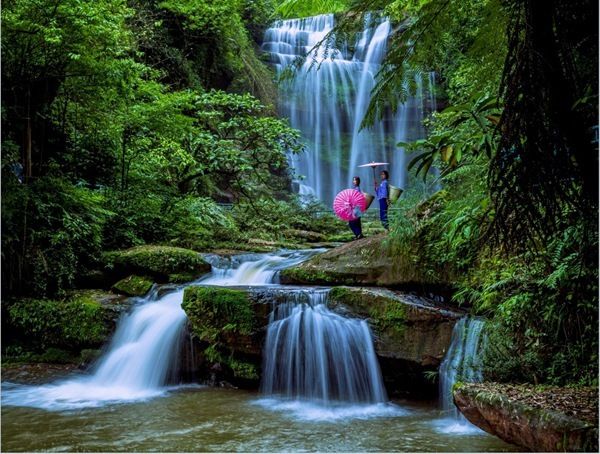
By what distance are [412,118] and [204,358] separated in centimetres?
1733

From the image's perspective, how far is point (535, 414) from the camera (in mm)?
3436

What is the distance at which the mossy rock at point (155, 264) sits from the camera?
29.1 ft

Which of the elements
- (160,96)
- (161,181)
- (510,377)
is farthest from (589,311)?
(161,181)

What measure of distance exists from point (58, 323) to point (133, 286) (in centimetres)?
121

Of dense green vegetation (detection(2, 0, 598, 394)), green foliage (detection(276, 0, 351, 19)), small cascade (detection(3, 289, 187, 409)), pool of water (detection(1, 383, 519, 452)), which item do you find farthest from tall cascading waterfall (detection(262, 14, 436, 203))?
green foliage (detection(276, 0, 351, 19))

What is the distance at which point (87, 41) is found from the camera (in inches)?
305

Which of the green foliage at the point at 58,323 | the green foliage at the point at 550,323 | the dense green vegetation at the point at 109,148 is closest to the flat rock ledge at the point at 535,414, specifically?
the green foliage at the point at 550,323

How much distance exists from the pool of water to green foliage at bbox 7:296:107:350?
1.43 metres

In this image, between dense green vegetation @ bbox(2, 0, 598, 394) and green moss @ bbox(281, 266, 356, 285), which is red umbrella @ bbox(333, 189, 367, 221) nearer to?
dense green vegetation @ bbox(2, 0, 598, 394)

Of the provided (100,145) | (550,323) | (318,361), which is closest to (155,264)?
(100,145)

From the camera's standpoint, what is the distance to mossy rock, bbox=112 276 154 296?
8.40 metres

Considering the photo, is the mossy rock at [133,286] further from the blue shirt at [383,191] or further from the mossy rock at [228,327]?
the blue shirt at [383,191]

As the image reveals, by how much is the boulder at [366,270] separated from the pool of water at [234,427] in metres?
1.79

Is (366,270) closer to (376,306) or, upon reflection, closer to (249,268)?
(376,306)
